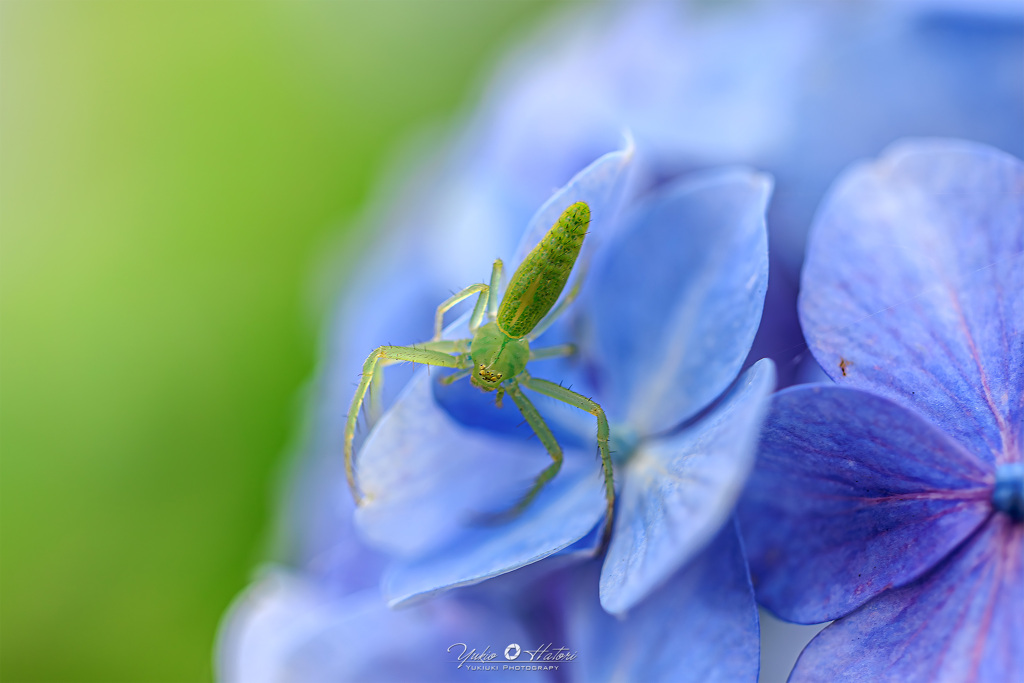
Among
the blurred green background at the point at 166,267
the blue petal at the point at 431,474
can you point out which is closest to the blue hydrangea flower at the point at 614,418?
the blue petal at the point at 431,474

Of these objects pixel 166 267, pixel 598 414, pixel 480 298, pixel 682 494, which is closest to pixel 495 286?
pixel 480 298

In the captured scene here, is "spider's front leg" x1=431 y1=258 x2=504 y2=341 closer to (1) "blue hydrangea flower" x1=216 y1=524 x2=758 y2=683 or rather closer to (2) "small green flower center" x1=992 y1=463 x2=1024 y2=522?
(1) "blue hydrangea flower" x1=216 y1=524 x2=758 y2=683

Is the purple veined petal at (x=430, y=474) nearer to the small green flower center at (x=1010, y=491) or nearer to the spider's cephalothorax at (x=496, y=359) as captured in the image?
the spider's cephalothorax at (x=496, y=359)

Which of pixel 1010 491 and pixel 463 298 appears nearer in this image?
pixel 1010 491

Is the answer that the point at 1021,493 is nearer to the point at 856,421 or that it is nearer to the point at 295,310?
the point at 856,421

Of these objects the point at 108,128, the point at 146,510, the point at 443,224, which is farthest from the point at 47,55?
the point at 443,224

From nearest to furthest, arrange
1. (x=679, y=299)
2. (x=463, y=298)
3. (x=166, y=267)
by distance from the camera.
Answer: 1. (x=679, y=299)
2. (x=463, y=298)
3. (x=166, y=267)

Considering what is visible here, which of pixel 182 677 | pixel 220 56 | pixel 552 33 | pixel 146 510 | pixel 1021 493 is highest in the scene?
pixel 220 56

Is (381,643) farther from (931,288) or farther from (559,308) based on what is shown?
(931,288)
